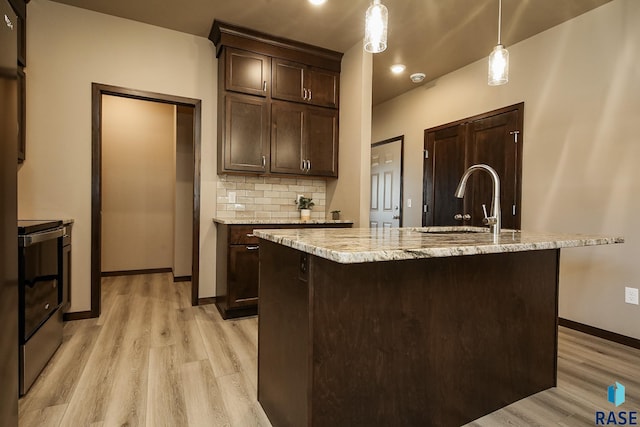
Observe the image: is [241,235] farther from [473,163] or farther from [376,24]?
[473,163]

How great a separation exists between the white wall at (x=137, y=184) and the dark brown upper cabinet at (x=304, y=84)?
2038mm

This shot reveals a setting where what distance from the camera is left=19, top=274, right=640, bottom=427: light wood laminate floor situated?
5.43 ft

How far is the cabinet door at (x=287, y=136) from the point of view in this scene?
3477 millimetres

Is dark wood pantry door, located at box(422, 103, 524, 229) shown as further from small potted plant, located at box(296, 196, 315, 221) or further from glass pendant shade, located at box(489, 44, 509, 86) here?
small potted plant, located at box(296, 196, 315, 221)

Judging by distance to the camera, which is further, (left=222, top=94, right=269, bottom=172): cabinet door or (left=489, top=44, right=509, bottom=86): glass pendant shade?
(left=222, top=94, right=269, bottom=172): cabinet door

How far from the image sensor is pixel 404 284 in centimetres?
142

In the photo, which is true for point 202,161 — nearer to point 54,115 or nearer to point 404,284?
point 54,115

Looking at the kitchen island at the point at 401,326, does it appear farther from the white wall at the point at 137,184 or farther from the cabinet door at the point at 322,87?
the white wall at the point at 137,184

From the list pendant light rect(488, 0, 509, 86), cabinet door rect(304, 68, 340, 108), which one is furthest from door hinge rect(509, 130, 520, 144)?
cabinet door rect(304, 68, 340, 108)

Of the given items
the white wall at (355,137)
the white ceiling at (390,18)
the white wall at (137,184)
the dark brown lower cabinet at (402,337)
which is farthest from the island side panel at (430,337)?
the white wall at (137,184)

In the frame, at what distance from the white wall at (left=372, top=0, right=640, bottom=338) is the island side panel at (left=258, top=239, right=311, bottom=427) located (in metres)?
2.70

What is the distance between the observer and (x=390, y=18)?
2.98 metres

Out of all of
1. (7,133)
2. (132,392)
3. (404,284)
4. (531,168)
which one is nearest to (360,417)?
(404,284)

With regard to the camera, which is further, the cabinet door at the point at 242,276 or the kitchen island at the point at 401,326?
the cabinet door at the point at 242,276
